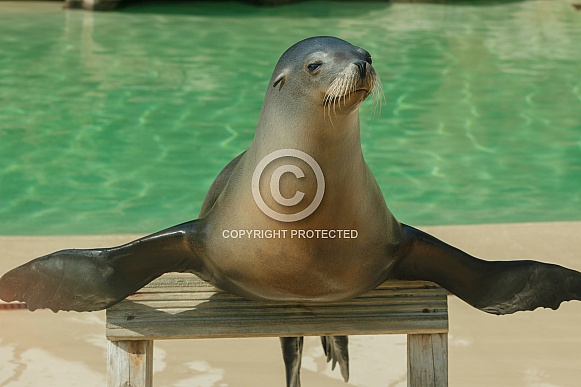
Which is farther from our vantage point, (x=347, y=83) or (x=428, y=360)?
(x=428, y=360)

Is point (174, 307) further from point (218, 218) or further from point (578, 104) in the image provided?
point (578, 104)

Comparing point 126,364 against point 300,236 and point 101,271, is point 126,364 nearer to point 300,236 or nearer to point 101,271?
point 101,271

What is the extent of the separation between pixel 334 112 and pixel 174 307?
882 mm

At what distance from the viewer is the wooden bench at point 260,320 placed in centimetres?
306

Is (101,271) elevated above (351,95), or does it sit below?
below

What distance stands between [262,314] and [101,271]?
0.48m

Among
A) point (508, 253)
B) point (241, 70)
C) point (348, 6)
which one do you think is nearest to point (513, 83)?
point (241, 70)

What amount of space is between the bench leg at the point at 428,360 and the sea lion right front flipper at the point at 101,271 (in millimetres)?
687

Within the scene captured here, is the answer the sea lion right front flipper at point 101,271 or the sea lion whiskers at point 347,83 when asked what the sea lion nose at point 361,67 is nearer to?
the sea lion whiskers at point 347,83

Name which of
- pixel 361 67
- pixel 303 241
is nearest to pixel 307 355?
pixel 303 241

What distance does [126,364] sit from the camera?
3102 mm

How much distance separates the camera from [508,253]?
5.07 m

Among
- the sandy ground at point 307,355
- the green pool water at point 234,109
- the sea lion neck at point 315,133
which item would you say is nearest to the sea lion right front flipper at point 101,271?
the sea lion neck at point 315,133

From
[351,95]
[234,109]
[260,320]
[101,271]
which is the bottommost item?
[234,109]
